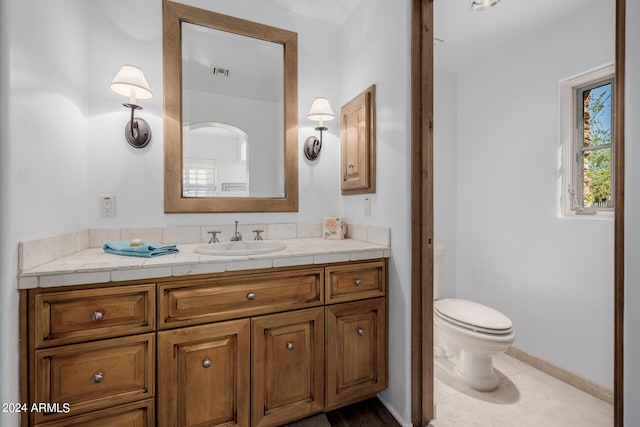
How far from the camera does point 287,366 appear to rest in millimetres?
1367

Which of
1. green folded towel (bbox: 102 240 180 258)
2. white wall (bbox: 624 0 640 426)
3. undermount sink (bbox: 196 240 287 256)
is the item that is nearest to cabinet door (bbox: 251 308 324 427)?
undermount sink (bbox: 196 240 287 256)

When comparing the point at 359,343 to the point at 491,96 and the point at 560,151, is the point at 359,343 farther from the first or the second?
the point at 491,96

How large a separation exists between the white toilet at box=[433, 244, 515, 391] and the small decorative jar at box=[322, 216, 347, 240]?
2.81 ft

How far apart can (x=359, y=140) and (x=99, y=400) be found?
69.2 inches

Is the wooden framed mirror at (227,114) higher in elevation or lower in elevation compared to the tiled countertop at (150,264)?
higher

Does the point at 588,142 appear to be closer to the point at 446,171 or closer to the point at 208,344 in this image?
the point at 446,171

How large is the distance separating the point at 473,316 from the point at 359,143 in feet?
4.34

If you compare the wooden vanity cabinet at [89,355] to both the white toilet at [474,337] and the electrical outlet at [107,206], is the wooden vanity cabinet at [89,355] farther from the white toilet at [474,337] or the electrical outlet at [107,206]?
the white toilet at [474,337]

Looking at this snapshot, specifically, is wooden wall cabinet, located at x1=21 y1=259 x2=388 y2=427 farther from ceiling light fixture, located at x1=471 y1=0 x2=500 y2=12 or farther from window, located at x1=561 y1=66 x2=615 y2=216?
ceiling light fixture, located at x1=471 y1=0 x2=500 y2=12

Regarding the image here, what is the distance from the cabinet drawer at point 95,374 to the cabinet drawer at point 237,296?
136 mm

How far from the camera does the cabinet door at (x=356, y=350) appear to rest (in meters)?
1.46

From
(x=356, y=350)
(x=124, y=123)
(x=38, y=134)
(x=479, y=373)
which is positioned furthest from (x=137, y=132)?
(x=479, y=373)

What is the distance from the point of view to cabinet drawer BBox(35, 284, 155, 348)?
98 centimetres

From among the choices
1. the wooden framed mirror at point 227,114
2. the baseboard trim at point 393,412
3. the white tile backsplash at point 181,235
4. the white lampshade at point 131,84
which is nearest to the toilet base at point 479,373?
the baseboard trim at point 393,412
